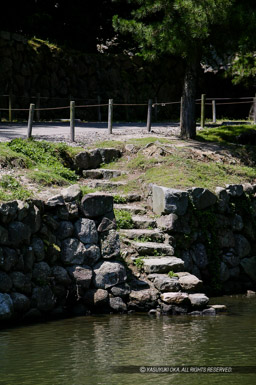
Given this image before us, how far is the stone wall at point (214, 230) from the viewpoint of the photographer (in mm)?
16516

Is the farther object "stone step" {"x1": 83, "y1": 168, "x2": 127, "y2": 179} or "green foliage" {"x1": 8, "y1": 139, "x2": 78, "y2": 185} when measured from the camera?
"stone step" {"x1": 83, "y1": 168, "x2": 127, "y2": 179}

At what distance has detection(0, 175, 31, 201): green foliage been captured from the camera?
13.9m

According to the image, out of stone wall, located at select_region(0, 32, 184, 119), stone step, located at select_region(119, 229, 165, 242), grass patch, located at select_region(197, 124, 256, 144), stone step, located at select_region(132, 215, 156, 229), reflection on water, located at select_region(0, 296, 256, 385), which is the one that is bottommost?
reflection on water, located at select_region(0, 296, 256, 385)

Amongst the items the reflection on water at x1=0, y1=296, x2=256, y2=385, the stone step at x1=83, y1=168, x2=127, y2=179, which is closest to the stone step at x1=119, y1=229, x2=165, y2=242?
the reflection on water at x1=0, y1=296, x2=256, y2=385

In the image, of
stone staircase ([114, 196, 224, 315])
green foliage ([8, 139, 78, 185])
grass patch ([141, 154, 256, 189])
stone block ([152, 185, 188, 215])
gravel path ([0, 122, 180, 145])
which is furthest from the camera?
gravel path ([0, 122, 180, 145])

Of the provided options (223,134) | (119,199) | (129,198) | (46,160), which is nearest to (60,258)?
(119,199)

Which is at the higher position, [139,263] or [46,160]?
[46,160]

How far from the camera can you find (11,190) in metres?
14.4

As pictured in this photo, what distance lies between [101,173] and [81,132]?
4.44 m

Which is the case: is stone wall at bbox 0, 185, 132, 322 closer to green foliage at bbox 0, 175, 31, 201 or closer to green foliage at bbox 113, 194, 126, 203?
green foliage at bbox 0, 175, 31, 201

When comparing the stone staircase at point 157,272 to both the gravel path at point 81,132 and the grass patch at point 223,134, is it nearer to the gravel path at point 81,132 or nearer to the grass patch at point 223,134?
the gravel path at point 81,132

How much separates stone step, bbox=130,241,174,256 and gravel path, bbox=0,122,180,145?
603cm

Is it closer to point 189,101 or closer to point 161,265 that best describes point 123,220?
point 161,265

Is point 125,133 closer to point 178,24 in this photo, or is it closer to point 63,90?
point 178,24
